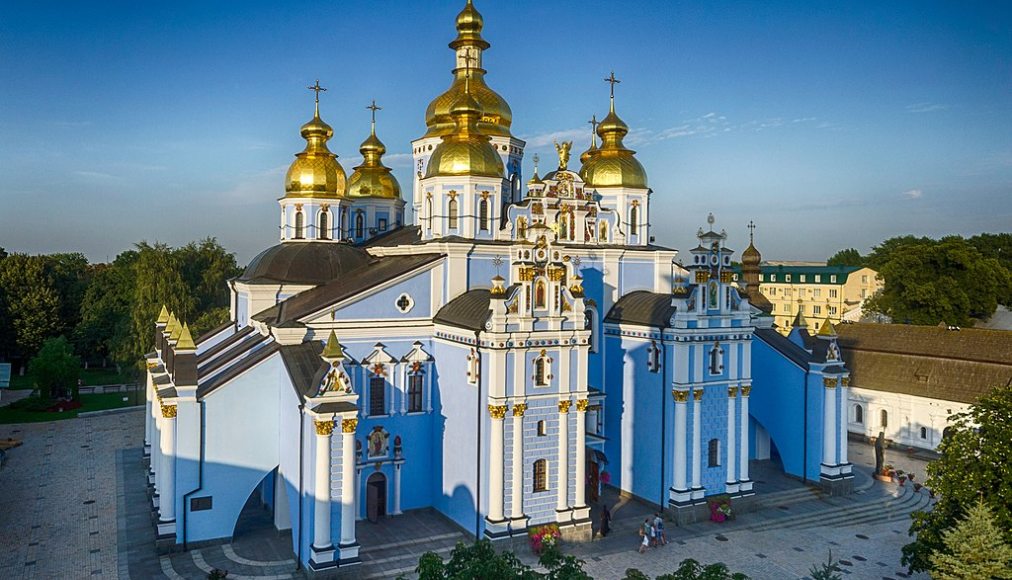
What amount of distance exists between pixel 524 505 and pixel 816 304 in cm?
5293

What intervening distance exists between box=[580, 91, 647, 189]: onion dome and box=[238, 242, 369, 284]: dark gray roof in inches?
328

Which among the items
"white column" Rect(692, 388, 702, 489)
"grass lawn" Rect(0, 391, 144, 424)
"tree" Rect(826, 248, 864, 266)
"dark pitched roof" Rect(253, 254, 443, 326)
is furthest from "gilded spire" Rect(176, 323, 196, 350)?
"tree" Rect(826, 248, 864, 266)

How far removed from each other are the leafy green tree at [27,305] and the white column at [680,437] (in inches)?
1644

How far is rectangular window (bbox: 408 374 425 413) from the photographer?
22.3m

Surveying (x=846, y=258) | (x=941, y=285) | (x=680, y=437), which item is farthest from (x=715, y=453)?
(x=846, y=258)

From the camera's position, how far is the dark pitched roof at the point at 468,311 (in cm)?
2064

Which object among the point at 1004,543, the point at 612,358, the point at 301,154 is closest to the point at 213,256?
the point at 301,154

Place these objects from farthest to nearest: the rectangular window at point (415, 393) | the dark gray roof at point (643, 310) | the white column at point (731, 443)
Result: the white column at point (731, 443) → the dark gray roof at point (643, 310) → the rectangular window at point (415, 393)

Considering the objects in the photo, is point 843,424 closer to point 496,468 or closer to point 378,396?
point 496,468

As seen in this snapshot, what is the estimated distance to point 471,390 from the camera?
68.0 feet

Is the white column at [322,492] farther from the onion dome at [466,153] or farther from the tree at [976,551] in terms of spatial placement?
the tree at [976,551]

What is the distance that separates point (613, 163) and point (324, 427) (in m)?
14.2

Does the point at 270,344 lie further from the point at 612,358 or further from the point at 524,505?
the point at 612,358

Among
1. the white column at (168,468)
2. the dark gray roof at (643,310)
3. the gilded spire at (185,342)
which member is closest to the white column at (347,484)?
the white column at (168,468)
